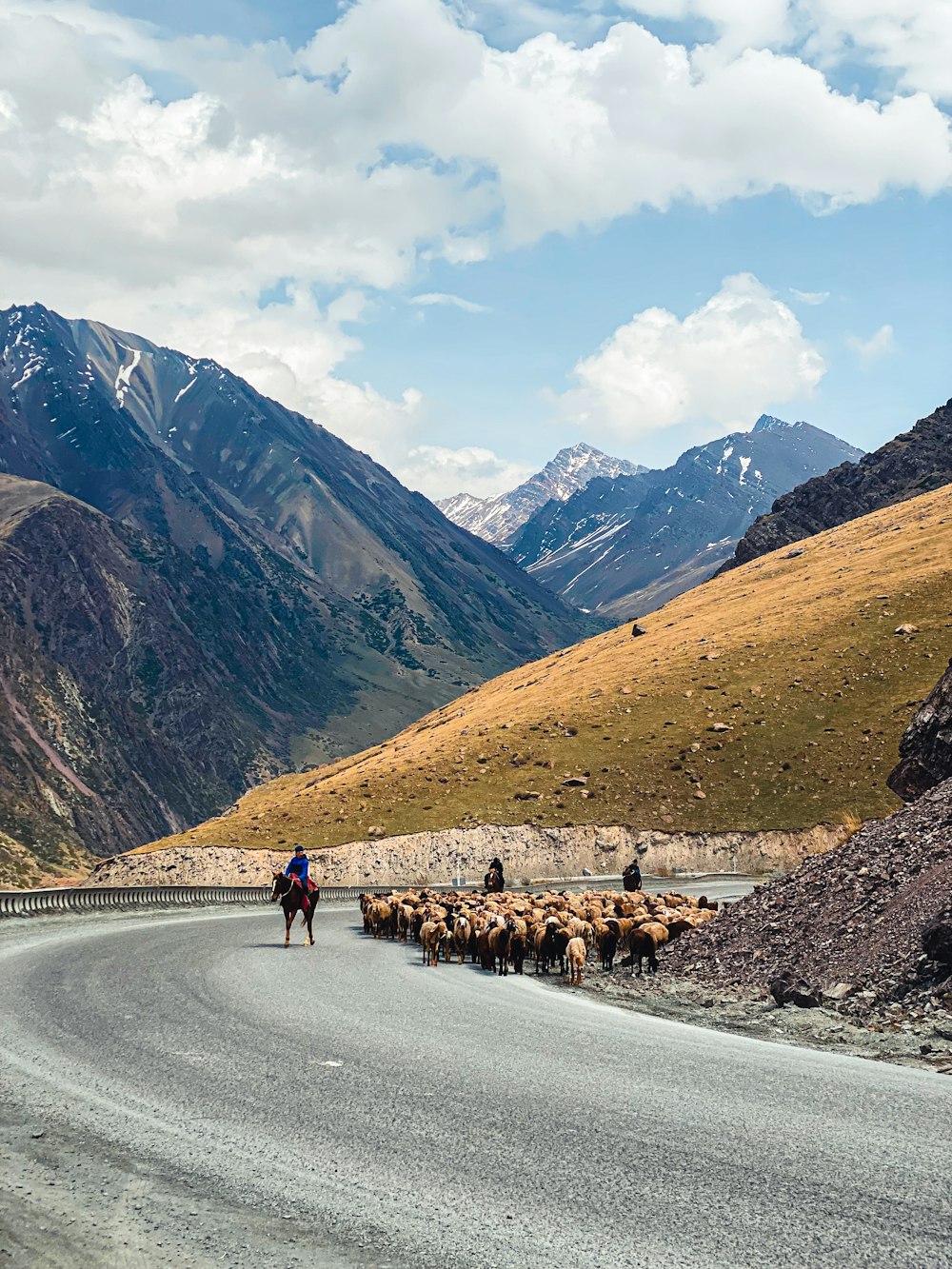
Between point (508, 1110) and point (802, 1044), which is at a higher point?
point (508, 1110)

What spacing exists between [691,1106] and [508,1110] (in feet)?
7.20

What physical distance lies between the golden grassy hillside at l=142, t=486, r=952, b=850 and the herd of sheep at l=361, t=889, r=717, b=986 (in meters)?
43.1

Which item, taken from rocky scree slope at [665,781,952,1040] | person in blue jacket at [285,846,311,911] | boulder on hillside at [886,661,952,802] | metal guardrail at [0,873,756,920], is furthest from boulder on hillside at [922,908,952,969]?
metal guardrail at [0,873,756,920]

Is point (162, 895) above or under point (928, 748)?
under

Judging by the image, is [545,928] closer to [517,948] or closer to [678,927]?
[517,948]

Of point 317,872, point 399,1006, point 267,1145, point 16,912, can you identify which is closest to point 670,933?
point 399,1006

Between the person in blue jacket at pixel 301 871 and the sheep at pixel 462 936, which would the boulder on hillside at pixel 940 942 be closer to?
the sheep at pixel 462 936

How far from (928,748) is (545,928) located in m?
24.9

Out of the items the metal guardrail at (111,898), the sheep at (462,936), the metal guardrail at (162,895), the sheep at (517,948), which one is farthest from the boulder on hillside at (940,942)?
the metal guardrail at (162,895)

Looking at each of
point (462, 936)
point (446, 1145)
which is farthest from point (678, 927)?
point (446, 1145)

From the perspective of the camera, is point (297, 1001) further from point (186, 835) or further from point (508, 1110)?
point (186, 835)

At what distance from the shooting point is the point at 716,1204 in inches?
347

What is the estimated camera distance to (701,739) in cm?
9119

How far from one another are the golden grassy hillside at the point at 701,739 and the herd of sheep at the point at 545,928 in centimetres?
4310
